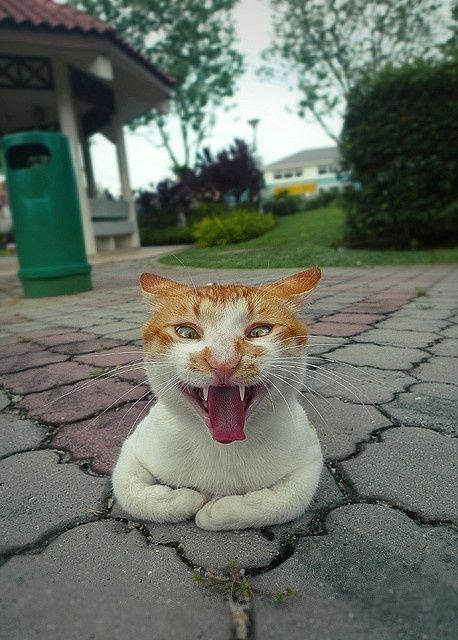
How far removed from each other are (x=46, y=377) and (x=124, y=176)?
9696 mm

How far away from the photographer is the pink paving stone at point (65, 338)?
9.41ft

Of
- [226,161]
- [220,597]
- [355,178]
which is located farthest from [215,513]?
[226,161]

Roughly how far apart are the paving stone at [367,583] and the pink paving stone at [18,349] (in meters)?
2.20

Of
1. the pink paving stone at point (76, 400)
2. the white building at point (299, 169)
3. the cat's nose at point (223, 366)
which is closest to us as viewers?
the cat's nose at point (223, 366)

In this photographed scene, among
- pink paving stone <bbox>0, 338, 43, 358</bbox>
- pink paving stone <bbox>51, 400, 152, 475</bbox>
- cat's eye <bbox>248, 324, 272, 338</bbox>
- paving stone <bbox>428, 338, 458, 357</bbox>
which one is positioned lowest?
paving stone <bbox>428, 338, 458, 357</bbox>

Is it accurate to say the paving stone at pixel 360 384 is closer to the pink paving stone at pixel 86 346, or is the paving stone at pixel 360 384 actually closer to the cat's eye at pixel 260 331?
the cat's eye at pixel 260 331

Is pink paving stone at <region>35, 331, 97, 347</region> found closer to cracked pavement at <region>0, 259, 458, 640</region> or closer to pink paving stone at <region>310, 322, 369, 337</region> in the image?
cracked pavement at <region>0, 259, 458, 640</region>

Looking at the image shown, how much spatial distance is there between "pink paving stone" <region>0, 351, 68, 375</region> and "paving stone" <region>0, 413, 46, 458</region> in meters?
0.64

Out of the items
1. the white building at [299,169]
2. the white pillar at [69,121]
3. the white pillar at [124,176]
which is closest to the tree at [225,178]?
the white pillar at [124,176]

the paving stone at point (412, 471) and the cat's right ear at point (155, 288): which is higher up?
the cat's right ear at point (155, 288)

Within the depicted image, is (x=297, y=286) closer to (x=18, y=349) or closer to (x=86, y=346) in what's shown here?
(x=86, y=346)

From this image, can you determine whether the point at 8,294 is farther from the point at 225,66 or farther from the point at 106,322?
the point at 225,66

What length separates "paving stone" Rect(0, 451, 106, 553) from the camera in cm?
107

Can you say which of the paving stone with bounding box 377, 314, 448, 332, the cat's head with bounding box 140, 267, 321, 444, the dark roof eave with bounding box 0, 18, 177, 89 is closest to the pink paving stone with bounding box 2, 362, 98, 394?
the cat's head with bounding box 140, 267, 321, 444
